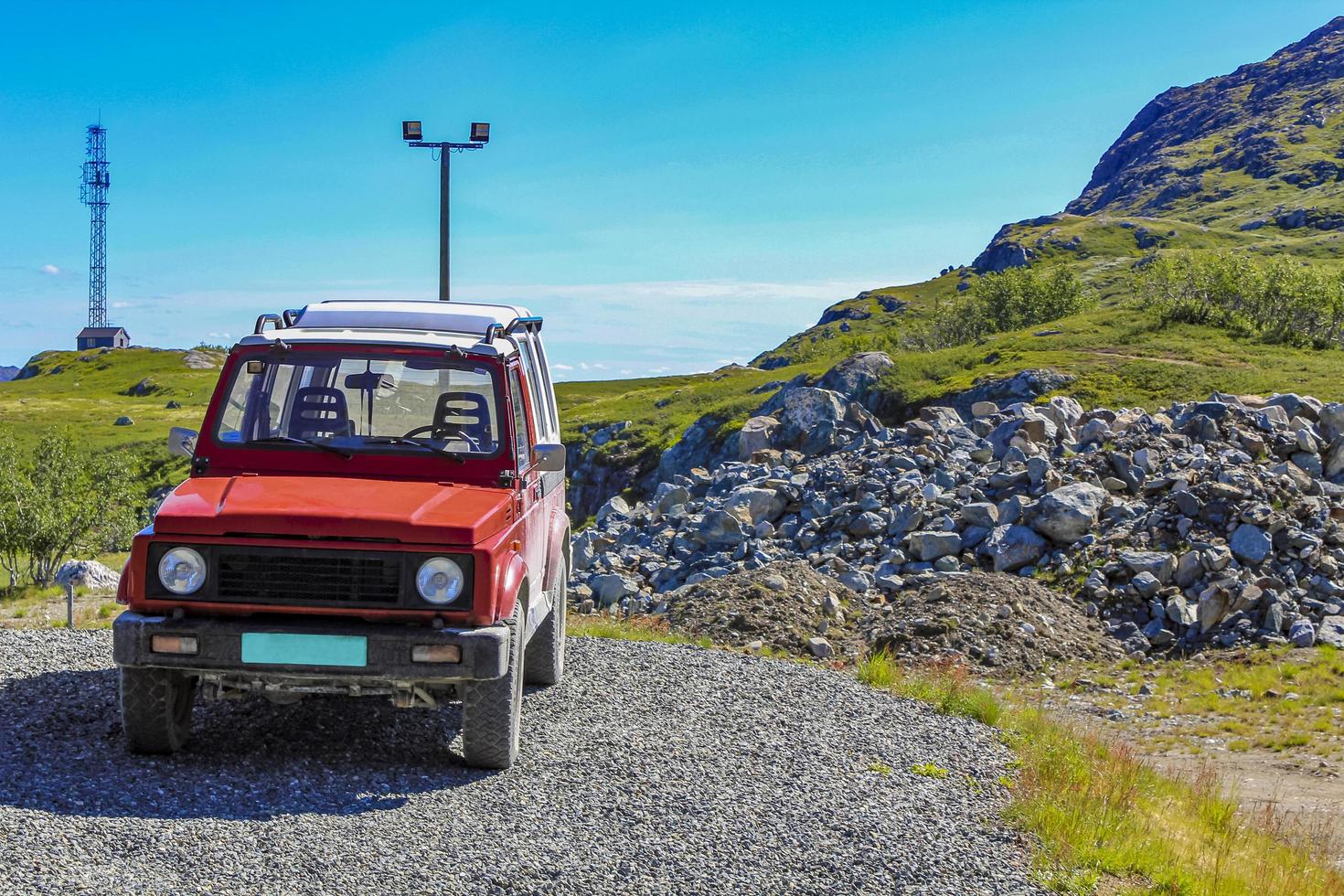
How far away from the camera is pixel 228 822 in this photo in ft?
19.5

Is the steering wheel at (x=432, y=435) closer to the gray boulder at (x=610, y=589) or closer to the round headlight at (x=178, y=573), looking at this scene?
the round headlight at (x=178, y=573)

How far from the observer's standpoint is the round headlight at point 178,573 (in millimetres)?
6469

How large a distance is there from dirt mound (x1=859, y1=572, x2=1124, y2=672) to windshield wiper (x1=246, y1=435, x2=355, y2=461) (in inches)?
417

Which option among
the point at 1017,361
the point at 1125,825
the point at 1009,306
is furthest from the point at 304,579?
the point at 1009,306

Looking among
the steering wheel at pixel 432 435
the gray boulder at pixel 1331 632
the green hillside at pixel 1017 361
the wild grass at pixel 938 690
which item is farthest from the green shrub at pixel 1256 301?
the steering wheel at pixel 432 435

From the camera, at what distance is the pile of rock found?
1852cm

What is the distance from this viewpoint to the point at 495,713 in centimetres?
695

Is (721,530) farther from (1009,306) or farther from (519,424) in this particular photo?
(1009,306)

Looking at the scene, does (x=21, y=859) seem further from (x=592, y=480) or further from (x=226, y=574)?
(x=592, y=480)

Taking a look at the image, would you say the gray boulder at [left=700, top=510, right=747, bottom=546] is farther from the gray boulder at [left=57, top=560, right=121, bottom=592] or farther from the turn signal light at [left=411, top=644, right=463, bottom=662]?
the turn signal light at [left=411, top=644, right=463, bottom=662]

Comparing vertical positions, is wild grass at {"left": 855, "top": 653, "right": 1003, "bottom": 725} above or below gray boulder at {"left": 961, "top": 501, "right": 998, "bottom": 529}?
below

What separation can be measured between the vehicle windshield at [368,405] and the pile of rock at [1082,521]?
1240cm

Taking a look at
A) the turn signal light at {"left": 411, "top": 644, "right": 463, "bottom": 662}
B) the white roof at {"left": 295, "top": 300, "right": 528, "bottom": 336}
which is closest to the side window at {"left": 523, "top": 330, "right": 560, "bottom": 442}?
the white roof at {"left": 295, "top": 300, "right": 528, "bottom": 336}

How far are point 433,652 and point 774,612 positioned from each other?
1065 cm
